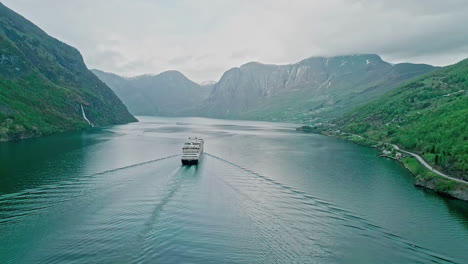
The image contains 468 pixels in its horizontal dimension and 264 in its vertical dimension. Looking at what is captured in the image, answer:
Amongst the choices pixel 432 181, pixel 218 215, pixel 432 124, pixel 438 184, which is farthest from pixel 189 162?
pixel 432 124

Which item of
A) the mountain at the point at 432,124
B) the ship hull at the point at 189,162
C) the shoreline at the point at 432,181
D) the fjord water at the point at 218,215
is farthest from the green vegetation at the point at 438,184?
the ship hull at the point at 189,162

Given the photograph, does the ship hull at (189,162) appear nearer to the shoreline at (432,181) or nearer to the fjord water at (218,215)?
the fjord water at (218,215)

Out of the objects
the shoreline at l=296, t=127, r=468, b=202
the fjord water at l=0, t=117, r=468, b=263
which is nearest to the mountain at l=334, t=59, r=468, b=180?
the shoreline at l=296, t=127, r=468, b=202

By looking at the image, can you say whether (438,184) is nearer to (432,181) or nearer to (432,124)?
(432,181)

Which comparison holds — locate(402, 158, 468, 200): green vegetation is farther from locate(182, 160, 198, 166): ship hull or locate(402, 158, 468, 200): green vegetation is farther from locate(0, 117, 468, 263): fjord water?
locate(182, 160, 198, 166): ship hull

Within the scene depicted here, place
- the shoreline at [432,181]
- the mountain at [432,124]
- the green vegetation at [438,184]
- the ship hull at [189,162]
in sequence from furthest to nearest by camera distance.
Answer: the ship hull at [189,162], the mountain at [432,124], the shoreline at [432,181], the green vegetation at [438,184]
